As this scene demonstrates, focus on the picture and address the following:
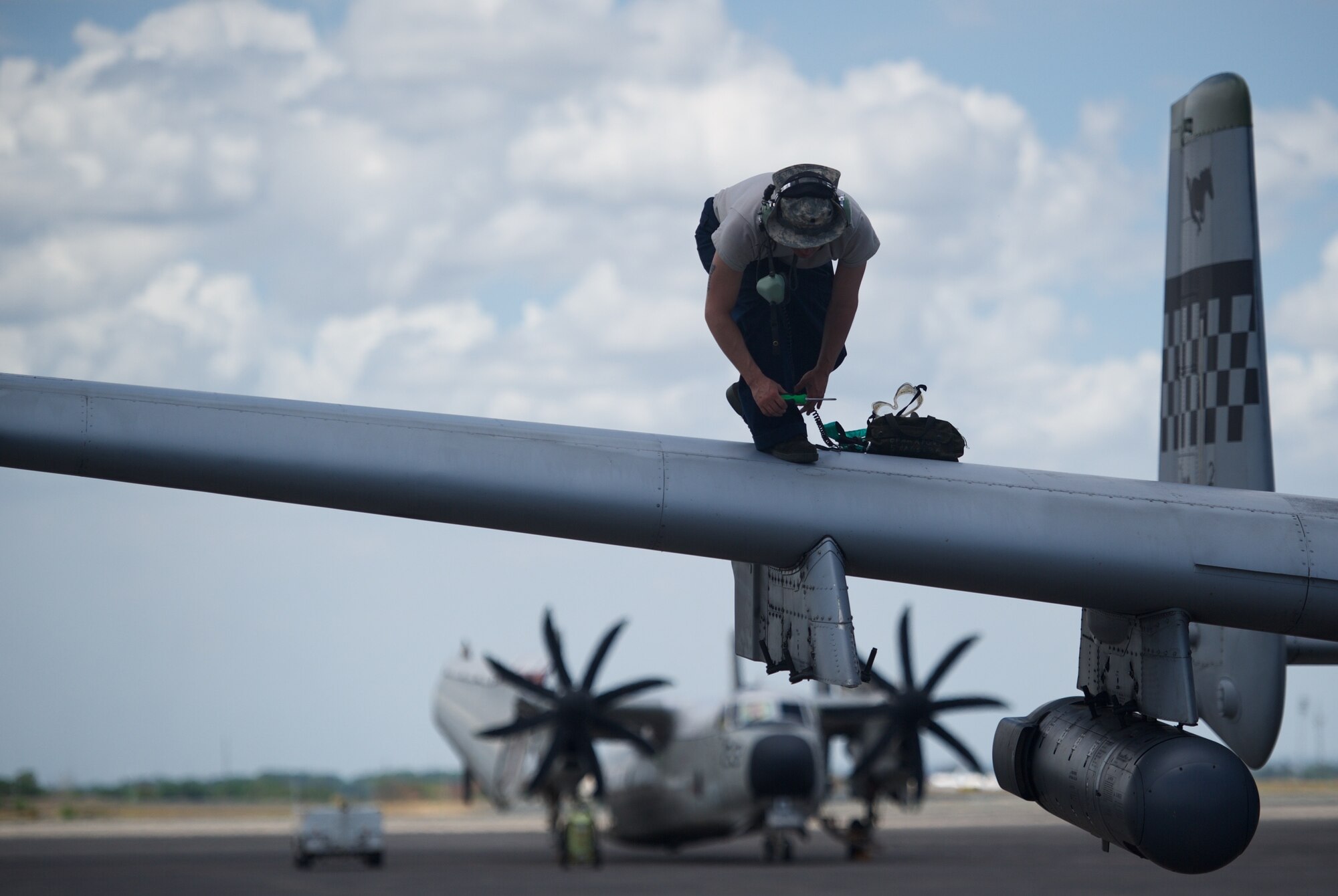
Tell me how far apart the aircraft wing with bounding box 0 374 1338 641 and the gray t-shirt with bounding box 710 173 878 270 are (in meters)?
0.81

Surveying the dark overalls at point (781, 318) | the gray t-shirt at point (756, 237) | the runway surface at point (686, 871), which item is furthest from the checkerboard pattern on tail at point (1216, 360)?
the runway surface at point (686, 871)

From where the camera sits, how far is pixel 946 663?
31.4m

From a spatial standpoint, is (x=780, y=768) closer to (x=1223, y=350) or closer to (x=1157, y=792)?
(x=1223, y=350)

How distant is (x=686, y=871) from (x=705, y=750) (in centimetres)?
234

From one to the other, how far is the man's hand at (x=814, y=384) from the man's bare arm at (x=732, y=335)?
0.39 metres

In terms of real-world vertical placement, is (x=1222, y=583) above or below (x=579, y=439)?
below

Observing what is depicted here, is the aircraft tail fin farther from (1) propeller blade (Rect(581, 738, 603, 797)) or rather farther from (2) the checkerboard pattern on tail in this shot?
(1) propeller blade (Rect(581, 738, 603, 797))

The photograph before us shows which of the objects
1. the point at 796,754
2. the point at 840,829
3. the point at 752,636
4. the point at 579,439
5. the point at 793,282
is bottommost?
the point at 840,829

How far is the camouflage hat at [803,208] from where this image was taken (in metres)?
5.46

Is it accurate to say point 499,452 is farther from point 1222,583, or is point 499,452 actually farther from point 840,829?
point 840,829

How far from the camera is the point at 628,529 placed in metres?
5.56

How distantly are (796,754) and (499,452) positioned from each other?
2049 cm

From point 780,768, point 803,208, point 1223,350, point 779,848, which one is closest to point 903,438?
point 803,208

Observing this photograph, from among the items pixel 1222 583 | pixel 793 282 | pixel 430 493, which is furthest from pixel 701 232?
pixel 1222 583
